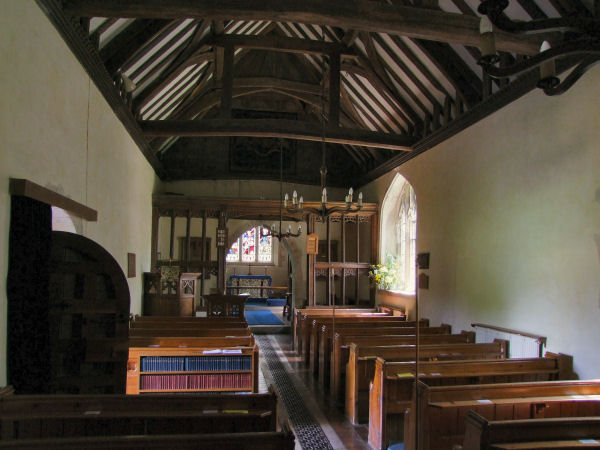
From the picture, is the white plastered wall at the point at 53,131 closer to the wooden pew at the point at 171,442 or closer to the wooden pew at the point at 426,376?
the wooden pew at the point at 171,442

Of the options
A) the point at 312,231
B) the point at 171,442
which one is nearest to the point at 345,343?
the point at 171,442

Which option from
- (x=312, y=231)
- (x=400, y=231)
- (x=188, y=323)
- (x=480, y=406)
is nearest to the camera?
(x=480, y=406)

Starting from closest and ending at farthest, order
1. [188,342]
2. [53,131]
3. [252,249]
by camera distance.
Answer: 1. [53,131]
2. [188,342]
3. [252,249]

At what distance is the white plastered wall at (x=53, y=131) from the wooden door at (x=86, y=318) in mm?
511

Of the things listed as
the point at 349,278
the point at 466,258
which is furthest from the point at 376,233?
the point at 466,258

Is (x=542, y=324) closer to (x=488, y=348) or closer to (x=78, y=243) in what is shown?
(x=488, y=348)

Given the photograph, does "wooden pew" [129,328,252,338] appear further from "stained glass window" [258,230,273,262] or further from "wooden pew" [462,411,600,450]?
"stained glass window" [258,230,273,262]

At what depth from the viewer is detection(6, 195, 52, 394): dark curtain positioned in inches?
143

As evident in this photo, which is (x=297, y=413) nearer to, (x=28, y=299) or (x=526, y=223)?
(x=28, y=299)

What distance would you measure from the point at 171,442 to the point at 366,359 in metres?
3.14

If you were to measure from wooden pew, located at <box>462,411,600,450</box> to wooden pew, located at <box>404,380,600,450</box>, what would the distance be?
2.38ft

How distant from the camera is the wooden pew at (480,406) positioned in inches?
140

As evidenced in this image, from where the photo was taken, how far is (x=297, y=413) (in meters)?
5.56

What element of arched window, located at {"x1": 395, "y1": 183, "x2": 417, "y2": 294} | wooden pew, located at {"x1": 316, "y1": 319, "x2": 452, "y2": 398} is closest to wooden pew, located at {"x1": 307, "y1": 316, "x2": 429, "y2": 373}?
wooden pew, located at {"x1": 316, "y1": 319, "x2": 452, "y2": 398}
